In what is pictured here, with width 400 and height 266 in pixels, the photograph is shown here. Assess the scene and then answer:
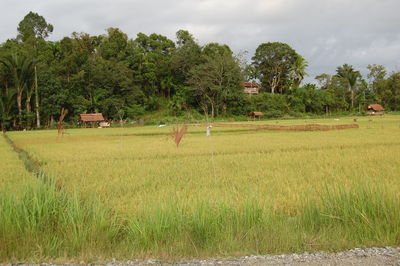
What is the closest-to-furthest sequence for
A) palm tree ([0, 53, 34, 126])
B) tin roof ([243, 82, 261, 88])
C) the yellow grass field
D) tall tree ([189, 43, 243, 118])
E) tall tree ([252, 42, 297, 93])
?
the yellow grass field, palm tree ([0, 53, 34, 126]), tall tree ([189, 43, 243, 118]), tall tree ([252, 42, 297, 93]), tin roof ([243, 82, 261, 88])

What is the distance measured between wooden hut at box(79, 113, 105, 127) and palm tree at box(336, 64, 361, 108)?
3610cm

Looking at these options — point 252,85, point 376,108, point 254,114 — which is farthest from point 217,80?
point 376,108

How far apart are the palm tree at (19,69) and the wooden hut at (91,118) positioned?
6.15 meters

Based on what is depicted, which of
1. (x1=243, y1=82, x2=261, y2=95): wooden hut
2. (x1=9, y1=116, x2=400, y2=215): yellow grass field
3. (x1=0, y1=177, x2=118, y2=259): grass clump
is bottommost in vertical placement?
(x1=9, y1=116, x2=400, y2=215): yellow grass field

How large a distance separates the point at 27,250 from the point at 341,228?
336 cm

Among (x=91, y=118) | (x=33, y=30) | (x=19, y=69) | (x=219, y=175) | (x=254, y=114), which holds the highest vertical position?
(x=33, y=30)

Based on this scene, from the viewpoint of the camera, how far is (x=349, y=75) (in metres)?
54.3

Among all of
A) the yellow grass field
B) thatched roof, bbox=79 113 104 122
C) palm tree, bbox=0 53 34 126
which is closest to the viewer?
the yellow grass field

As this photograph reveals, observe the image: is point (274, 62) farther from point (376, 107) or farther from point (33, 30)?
point (33, 30)

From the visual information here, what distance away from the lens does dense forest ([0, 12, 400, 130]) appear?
131 ft

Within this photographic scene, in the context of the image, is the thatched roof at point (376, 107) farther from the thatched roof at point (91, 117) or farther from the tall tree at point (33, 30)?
the tall tree at point (33, 30)

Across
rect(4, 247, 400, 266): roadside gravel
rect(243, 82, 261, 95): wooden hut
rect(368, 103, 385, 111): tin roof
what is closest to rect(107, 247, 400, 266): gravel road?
rect(4, 247, 400, 266): roadside gravel

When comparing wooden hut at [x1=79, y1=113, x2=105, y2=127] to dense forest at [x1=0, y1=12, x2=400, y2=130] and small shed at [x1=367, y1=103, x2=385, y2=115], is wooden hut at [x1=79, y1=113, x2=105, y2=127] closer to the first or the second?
dense forest at [x1=0, y1=12, x2=400, y2=130]

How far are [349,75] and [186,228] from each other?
183 feet
